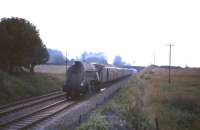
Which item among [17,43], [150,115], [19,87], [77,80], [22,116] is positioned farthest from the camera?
[17,43]

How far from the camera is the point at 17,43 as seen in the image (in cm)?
3584

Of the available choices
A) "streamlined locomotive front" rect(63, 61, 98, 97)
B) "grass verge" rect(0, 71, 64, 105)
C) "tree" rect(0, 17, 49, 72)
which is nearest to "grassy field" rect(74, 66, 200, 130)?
"streamlined locomotive front" rect(63, 61, 98, 97)

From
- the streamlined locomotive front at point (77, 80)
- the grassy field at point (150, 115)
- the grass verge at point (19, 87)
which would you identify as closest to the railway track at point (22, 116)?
the grassy field at point (150, 115)

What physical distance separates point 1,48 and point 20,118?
65.9ft

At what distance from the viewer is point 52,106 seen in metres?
22.8

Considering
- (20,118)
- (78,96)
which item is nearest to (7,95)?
(78,96)

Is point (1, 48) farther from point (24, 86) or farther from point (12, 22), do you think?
point (24, 86)

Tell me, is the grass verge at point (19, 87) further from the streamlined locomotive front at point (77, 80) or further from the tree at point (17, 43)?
the streamlined locomotive front at point (77, 80)

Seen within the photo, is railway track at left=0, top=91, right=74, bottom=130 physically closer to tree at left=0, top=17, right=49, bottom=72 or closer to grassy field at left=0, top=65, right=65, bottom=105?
grassy field at left=0, top=65, right=65, bottom=105

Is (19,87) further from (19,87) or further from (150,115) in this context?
(150,115)

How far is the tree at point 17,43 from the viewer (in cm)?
3531

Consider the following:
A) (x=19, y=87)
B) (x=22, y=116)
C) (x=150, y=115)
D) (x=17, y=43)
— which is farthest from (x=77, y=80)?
(x=17, y=43)

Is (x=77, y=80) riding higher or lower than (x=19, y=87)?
higher

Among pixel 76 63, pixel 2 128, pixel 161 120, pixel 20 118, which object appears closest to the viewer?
pixel 2 128
